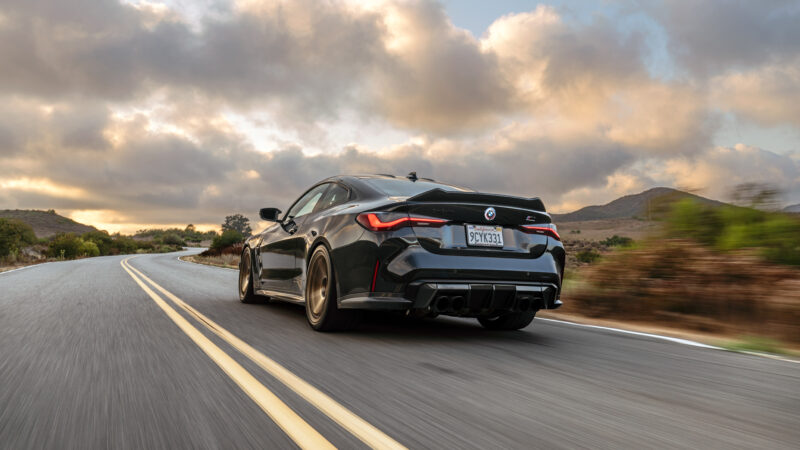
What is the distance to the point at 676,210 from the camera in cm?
737

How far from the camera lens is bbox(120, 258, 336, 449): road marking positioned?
2.47 m

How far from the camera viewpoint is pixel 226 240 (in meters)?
39.8

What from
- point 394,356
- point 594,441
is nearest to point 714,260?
point 394,356

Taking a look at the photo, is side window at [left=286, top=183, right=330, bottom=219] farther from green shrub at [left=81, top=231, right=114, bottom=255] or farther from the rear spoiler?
green shrub at [left=81, top=231, right=114, bottom=255]

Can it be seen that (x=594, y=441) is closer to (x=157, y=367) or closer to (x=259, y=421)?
(x=259, y=421)

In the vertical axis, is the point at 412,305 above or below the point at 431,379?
above

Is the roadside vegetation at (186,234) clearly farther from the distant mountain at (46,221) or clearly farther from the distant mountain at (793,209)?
the distant mountain at (793,209)

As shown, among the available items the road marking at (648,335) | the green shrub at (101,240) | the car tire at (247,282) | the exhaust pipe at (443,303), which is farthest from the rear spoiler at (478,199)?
the green shrub at (101,240)

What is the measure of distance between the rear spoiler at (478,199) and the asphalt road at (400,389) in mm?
1193

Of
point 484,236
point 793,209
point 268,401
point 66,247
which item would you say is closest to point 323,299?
point 484,236

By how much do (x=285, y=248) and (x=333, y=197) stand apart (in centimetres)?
106

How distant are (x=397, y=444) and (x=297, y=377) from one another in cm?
137

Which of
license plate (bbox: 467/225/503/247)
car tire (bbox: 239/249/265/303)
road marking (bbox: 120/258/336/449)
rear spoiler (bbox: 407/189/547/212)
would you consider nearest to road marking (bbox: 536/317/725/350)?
rear spoiler (bbox: 407/189/547/212)

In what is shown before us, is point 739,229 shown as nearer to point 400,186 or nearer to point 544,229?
point 544,229
